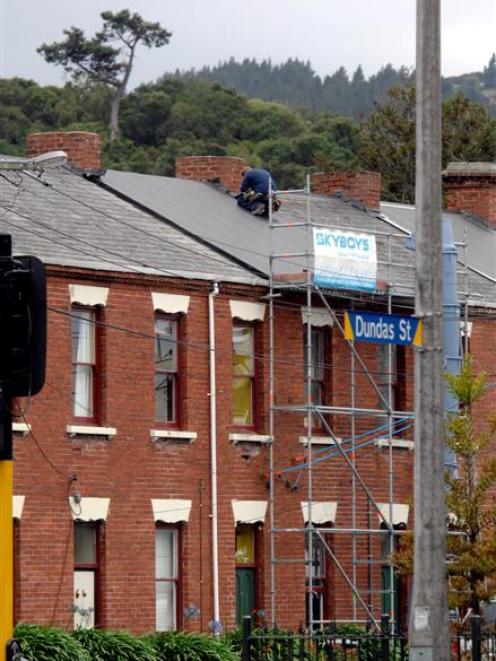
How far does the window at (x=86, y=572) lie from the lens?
3347cm

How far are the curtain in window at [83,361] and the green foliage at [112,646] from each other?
14.8 ft

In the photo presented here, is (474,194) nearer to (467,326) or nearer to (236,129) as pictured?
(467,326)

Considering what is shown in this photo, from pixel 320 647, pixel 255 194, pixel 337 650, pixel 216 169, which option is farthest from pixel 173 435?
pixel 320 647

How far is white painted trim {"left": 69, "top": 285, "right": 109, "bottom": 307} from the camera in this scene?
110 feet

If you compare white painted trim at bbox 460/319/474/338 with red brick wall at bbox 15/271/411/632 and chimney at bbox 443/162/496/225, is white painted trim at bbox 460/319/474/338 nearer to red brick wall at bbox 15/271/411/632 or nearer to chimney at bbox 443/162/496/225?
red brick wall at bbox 15/271/411/632

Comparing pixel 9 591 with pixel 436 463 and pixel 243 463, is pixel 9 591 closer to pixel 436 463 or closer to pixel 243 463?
pixel 436 463

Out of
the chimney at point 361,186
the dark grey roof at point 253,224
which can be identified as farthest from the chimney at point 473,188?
the dark grey roof at point 253,224

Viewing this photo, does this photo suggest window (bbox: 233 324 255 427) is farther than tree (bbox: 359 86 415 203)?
No

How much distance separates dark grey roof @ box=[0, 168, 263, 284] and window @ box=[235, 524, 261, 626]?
4415 millimetres

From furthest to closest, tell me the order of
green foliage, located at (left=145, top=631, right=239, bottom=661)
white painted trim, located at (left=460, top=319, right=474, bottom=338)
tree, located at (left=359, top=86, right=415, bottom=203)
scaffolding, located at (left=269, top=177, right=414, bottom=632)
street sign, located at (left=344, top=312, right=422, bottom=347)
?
tree, located at (left=359, top=86, right=415, bottom=203) → white painted trim, located at (left=460, top=319, right=474, bottom=338) → scaffolding, located at (left=269, top=177, right=414, bottom=632) → green foliage, located at (left=145, top=631, right=239, bottom=661) → street sign, located at (left=344, top=312, right=422, bottom=347)

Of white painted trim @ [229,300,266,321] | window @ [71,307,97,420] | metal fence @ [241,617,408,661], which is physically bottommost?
metal fence @ [241,617,408,661]

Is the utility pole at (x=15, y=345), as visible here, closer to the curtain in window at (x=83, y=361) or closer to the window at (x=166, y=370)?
the curtain in window at (x=83, y=361)

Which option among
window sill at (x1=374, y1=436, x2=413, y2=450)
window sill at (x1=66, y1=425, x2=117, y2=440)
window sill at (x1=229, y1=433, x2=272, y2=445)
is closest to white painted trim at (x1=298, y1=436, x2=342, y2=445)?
window sill at (x1=229, y1=433, x2=272, y2=445)

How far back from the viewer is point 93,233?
35.6 m
